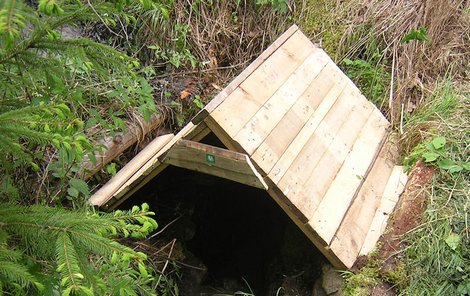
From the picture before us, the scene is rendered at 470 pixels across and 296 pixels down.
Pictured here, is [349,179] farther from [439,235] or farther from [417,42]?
[417,42]

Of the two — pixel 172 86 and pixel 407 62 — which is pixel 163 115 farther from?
pixel 407 62

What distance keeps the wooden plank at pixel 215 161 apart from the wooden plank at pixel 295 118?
3.2 inches

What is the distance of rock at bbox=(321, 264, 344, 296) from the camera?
2963 millimetres

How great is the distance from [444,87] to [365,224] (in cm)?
184

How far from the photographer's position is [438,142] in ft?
11.5

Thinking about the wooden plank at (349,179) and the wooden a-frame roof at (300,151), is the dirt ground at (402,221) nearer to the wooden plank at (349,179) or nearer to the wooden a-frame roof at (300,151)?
the wooden a-frame roof at (300,151)

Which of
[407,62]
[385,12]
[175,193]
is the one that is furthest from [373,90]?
[175,193]

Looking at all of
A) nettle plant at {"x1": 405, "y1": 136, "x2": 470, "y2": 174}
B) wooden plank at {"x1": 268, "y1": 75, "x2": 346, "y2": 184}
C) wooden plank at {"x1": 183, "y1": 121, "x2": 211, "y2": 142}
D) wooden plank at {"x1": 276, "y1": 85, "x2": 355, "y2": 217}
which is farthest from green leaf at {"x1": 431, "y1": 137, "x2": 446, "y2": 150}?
wooden plank at {"x1": 183, "y1": 121, "x2": 211, "y2": 142}

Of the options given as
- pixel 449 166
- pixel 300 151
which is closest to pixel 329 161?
pixel 300 151

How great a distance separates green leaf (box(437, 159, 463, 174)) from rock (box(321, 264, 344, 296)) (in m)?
1.04

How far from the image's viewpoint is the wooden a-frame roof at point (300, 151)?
2699mm

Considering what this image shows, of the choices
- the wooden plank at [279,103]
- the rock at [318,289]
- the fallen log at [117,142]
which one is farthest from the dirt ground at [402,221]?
the fallen log at [117,142]

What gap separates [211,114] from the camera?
261 centimetres

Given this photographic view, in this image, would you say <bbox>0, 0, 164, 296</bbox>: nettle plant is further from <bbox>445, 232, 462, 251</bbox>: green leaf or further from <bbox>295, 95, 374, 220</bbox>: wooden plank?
<bbox>445, 232, 462, 251</bbox>: green leaf
